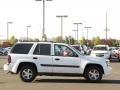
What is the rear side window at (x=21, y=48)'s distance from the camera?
19.3m

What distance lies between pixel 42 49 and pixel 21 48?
0.95m

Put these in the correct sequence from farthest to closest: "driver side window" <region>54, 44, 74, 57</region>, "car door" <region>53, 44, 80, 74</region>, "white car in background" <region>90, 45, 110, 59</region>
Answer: "white car in background" <region>90, 45, 110, 59</region>
"driver side window" <region>54, 44, 74, 57</region>
"car door" <region>53, 44, 80, 74</region>

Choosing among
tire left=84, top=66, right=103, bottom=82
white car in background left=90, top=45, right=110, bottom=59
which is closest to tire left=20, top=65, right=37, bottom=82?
tire left=84, top=66, right=103, bottom=82

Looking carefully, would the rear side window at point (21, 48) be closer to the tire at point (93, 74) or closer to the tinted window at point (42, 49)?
the tinted window at point (42, 49)

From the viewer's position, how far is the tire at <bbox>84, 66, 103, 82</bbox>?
19328 millimetres

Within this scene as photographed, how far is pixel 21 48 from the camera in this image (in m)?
19.4

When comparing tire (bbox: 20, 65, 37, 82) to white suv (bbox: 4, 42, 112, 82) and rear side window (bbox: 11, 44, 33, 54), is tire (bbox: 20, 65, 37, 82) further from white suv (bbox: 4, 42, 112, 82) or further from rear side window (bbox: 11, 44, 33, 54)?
rear side window (bbox: 11, 44, 33, 54)

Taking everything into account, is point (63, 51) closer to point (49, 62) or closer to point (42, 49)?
point (49, 62)

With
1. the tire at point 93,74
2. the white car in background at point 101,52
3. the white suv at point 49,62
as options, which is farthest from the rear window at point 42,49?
the white car in background at point 101,52

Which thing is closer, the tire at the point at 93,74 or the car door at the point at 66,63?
the car door at the point at 66,63

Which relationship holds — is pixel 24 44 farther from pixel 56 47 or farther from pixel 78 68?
pixel 78 68

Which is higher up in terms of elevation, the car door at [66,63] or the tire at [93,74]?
the car door at [66,63]

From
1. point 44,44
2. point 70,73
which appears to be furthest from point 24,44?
point 70,73

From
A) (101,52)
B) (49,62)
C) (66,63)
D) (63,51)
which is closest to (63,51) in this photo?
(63,51)
